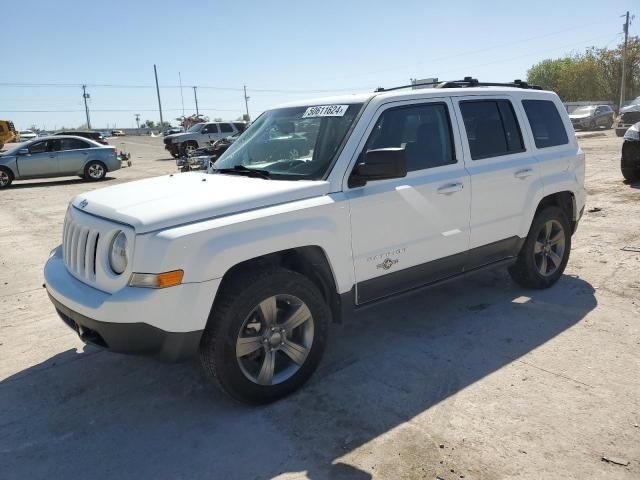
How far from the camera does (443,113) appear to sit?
4199 mm

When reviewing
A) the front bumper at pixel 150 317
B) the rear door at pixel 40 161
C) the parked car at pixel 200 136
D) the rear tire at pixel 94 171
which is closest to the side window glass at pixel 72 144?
the rear door at pixel 40 161

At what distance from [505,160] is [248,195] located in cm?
250

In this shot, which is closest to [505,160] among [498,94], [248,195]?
[498,94]

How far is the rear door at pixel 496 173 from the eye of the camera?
434cm

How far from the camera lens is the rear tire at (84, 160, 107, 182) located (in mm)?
17797

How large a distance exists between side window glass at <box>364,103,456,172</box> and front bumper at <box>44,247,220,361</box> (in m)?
1.64

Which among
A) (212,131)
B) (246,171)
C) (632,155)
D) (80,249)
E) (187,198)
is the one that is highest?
(212,131)

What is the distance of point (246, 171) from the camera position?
12.9 feet

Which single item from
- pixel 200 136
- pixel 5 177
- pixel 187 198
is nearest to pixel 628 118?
pixel 200 136

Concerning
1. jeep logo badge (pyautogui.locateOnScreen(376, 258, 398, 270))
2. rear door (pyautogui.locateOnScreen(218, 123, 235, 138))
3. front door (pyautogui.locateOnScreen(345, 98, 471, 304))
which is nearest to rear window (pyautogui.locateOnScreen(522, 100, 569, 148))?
front door (pyautogui.locateOnScreen(345, 98, 471, 304))

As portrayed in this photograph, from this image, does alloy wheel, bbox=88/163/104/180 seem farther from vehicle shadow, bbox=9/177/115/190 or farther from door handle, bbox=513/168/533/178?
door handle, bbox=513/168/533/178

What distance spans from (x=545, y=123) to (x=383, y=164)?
256 cm

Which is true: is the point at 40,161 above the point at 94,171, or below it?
above

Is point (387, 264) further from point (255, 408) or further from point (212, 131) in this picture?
point (212, 131)
